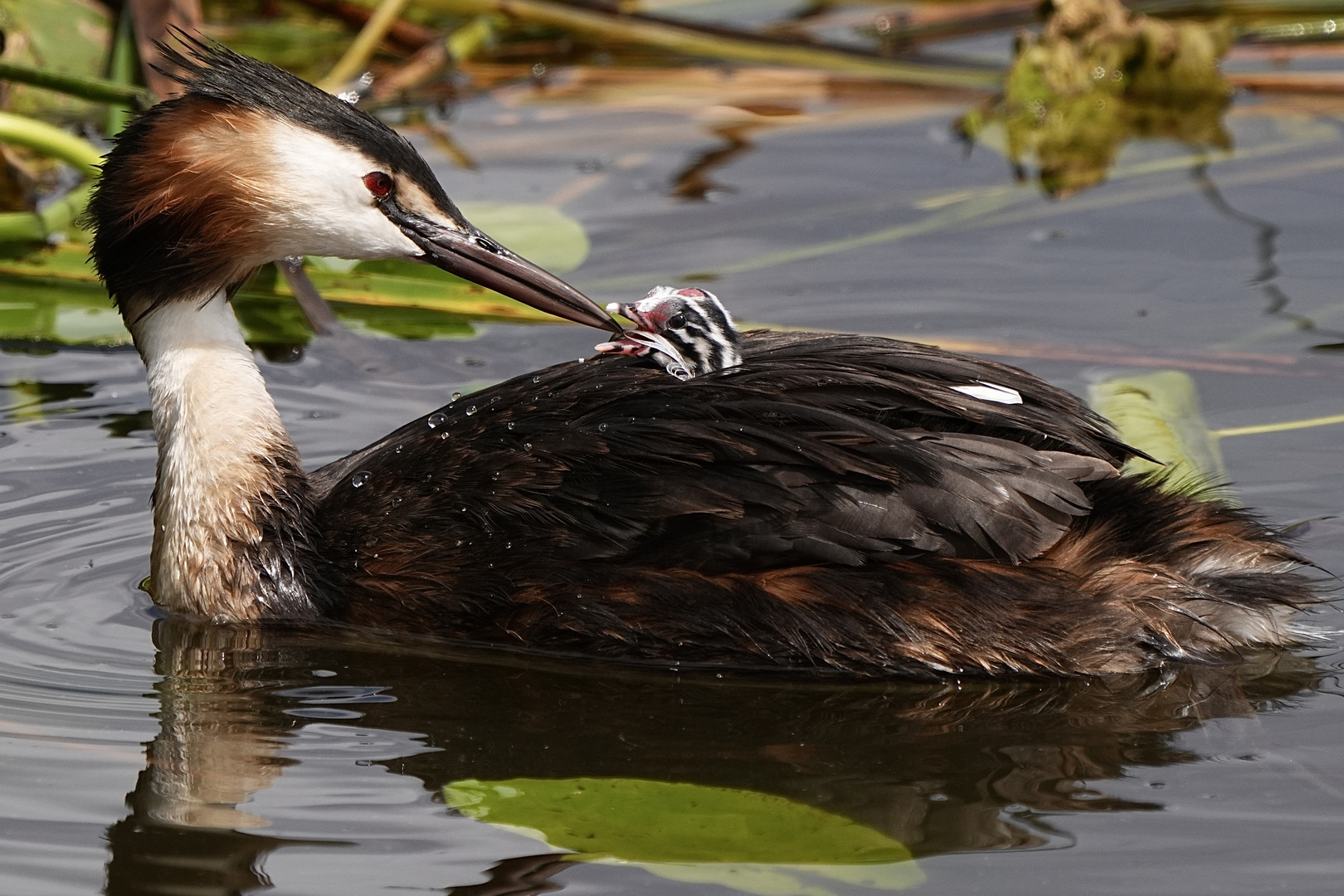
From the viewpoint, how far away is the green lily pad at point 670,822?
12.9 feet

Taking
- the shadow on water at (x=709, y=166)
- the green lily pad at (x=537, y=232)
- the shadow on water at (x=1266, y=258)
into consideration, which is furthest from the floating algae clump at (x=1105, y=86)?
the green lily pad at (x=537, y=232)

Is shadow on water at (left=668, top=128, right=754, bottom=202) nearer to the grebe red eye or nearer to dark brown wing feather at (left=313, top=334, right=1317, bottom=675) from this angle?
the grebe red eye

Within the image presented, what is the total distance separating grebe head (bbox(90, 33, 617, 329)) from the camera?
5.15m

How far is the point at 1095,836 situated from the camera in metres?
3.95

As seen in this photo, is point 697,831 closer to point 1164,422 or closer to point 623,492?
point 623,492

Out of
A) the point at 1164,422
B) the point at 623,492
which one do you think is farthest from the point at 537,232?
the point at 623,492

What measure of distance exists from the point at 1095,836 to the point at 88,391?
424 centimetres

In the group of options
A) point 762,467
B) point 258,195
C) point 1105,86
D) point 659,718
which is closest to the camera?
point 659,718

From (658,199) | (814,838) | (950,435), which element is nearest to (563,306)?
(950,435)

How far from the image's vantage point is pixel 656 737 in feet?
14.8

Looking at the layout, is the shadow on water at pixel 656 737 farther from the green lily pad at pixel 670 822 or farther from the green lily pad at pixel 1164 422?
the green lily pad at pixel 1164 422

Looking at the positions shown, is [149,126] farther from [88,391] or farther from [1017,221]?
[1017,221]

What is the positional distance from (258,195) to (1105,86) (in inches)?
230

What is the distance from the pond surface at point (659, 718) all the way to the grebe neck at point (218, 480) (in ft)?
0.38
